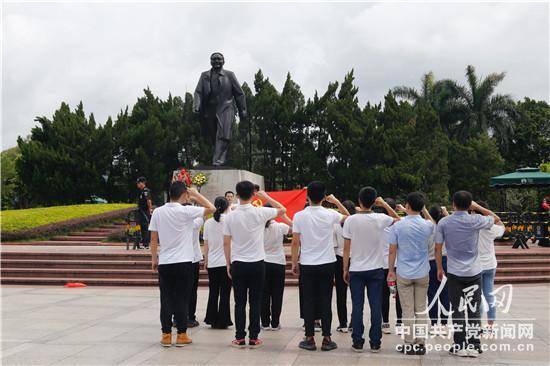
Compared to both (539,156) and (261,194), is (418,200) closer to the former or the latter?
(261,194)

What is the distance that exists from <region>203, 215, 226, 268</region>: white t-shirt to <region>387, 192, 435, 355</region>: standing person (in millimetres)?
2120

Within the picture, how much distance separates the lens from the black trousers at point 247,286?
5.55 metres

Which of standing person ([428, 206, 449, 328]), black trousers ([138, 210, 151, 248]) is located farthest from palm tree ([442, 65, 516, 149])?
standing person ([428, 206, 449, 328])

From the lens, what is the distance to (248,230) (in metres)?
5.54

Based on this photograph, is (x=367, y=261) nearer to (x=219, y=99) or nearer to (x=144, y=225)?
(x=144, y=225)

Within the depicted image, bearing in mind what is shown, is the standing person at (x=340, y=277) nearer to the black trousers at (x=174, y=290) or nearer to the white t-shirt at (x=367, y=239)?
the white t-shirt at (x=367, y=239)

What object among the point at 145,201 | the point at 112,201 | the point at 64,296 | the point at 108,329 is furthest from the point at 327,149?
the point at 108,329

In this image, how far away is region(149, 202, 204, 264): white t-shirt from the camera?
221 inches

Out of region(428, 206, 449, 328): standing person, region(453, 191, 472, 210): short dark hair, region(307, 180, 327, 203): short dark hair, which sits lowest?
region(428, 206, 449, 328): standing person

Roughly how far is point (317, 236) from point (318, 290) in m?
0.57

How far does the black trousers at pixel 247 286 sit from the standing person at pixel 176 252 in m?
0.55

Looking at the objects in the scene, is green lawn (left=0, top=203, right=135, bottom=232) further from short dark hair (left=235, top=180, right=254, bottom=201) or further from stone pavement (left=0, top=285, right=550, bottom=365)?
short dark hair (left=235, top=180, right=254, bottom=201)

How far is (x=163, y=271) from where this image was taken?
222 inches

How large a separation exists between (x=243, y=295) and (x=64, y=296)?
525 cm
